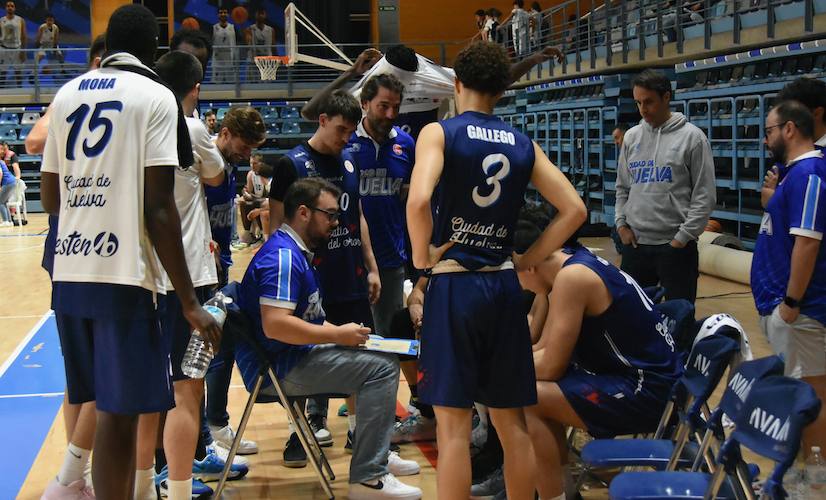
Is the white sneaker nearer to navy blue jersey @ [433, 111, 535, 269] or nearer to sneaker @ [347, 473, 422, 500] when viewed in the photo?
sneaker @ [347, 473, 422, 500]

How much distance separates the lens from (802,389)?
2.55m

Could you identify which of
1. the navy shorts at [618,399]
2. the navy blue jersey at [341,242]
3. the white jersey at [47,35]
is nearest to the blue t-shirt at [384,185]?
the navy blue jersey at [341,242]

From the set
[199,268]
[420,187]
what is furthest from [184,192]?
[420,187]

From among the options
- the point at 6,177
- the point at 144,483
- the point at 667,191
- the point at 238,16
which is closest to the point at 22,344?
the point at 144,483

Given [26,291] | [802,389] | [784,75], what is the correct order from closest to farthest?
1. [802,389]
2. [784,75]
3. [26,291]

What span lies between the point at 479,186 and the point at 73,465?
1.94 m

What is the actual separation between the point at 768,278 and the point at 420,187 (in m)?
1.76

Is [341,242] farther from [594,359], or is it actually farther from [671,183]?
[671,183]

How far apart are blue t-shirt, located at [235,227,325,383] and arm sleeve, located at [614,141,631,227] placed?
2161mm

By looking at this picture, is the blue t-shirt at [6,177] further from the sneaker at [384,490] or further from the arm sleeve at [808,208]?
the arm sleeve at [808,208]

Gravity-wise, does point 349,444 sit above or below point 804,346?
below

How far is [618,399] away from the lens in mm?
3691

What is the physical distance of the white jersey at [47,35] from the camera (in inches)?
969

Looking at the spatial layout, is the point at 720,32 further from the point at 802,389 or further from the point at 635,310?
the point at 802,389
